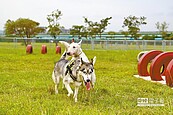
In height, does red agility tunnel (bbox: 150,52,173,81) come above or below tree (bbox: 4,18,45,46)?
below

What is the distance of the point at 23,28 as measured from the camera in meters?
46.5

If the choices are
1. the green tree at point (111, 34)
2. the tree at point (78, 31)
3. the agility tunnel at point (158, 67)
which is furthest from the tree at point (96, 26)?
the agility tunnel at point (158, 67)

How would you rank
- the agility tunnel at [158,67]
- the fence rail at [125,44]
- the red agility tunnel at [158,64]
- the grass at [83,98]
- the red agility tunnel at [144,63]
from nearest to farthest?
the grass at [83,98] → the agility tunnel at [158,67] → the red agility tunnel at [158,64] → the red agility tunnel at [144,63] → the fence rail at [125,44]

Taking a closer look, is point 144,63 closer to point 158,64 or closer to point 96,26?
point 158,64

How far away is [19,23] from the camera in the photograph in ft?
151

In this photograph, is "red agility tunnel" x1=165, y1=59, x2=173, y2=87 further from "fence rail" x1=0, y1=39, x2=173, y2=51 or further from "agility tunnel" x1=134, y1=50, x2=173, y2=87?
"fence rail" x1=0, y1=39, x2=173, y2=51

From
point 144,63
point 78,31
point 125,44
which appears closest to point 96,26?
point 78,31

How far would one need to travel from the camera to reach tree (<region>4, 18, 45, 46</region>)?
46188 mm

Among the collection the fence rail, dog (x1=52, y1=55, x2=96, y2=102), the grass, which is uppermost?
dog (x1=52, y1=55, x2=96, y2=102)

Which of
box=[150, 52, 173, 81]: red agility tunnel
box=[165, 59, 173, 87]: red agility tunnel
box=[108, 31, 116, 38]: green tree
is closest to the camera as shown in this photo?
box=[165, 59, 173, 87]: red agility tunnel

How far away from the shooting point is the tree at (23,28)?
152ft

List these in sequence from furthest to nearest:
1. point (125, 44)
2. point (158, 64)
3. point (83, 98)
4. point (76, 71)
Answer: point (125, 44) → point (158, 64) → point (83, 98) → point (76, 71)

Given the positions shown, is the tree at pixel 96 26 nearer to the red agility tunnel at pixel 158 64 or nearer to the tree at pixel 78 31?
the tree at pixel 78 31

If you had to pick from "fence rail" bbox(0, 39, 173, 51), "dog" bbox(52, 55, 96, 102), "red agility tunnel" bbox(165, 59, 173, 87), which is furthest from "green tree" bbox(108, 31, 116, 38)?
"dog" bbox(52, 55, 96, 102)
